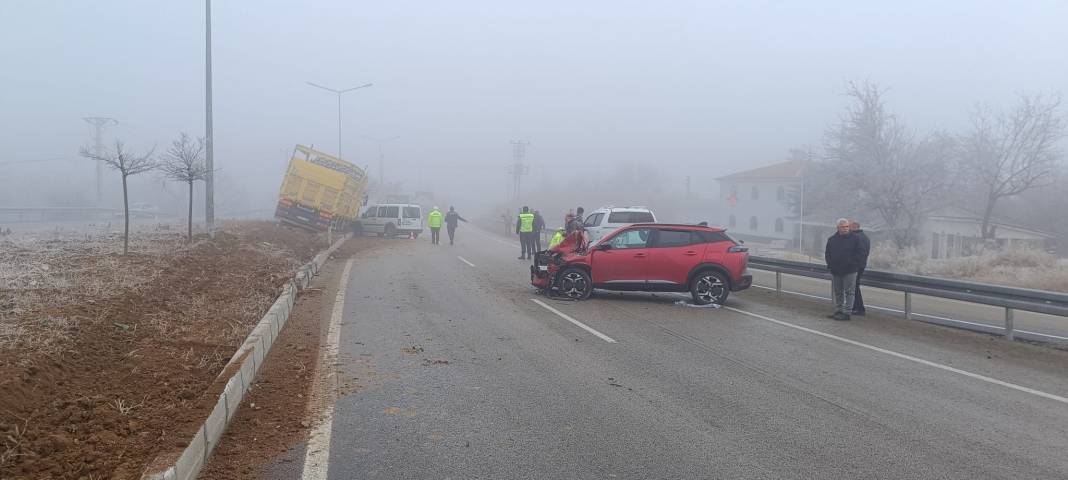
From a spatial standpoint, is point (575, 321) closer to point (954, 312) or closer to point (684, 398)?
point (684, 398)

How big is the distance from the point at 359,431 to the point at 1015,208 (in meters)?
51.5

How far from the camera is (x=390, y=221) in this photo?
115ft

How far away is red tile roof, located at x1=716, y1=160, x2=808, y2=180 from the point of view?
186ft

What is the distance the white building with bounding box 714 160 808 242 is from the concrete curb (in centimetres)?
4541

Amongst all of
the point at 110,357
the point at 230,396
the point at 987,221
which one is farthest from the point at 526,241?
the point at 987,221

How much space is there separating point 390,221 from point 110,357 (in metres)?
28.1

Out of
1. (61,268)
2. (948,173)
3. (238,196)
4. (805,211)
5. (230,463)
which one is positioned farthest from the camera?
(238,196)

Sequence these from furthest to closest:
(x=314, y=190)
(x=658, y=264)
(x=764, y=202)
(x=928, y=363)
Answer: (x=764, y=202), (x=314, y=190), (x=658, y=264), (x=928, y=363)

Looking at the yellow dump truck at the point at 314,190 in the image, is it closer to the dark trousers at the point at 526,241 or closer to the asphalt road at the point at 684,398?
the dark trousers at the point at 526,241

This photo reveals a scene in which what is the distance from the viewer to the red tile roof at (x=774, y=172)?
56.8m

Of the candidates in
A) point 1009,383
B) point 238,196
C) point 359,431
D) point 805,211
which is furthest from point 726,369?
point 238,196

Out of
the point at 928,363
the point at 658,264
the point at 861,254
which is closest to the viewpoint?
the point at 928,363

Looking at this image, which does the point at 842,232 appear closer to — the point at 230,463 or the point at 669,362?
the point at 669,362

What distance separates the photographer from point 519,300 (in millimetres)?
13219
